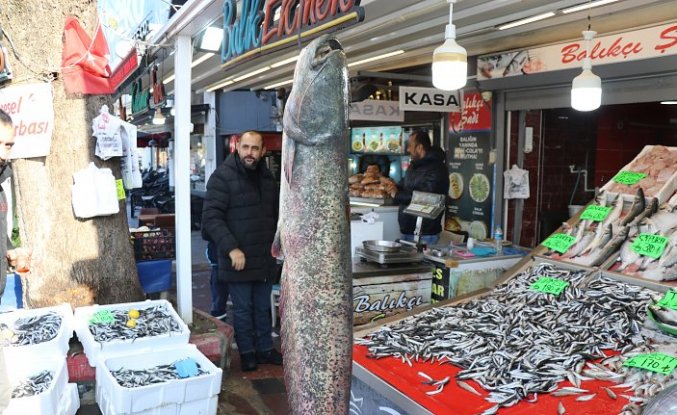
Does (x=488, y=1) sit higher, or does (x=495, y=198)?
(x=488, y=1)

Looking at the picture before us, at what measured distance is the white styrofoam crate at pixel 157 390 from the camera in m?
3.74

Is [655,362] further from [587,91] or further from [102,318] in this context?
[102,318]

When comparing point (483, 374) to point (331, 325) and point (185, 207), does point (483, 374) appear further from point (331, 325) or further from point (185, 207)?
point (185, 207)

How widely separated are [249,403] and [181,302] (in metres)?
1.51

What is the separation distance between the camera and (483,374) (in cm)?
323

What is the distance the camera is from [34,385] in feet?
12.6

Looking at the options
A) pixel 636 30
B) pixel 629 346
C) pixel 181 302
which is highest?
pixel 636 30

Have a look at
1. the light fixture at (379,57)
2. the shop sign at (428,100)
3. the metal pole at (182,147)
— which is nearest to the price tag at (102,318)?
the metal pole at (182,147)

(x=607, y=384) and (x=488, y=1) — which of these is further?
(x=488, y=1)

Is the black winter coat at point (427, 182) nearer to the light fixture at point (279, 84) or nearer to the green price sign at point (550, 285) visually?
the green price sign at point (550, 285)

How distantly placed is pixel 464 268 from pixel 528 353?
2.49 meters

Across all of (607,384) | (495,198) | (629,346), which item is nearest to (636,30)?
(495,198)

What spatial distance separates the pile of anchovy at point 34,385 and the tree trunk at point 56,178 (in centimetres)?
173

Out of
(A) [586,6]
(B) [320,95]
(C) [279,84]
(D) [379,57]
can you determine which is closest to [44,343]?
(B) [320,95]
